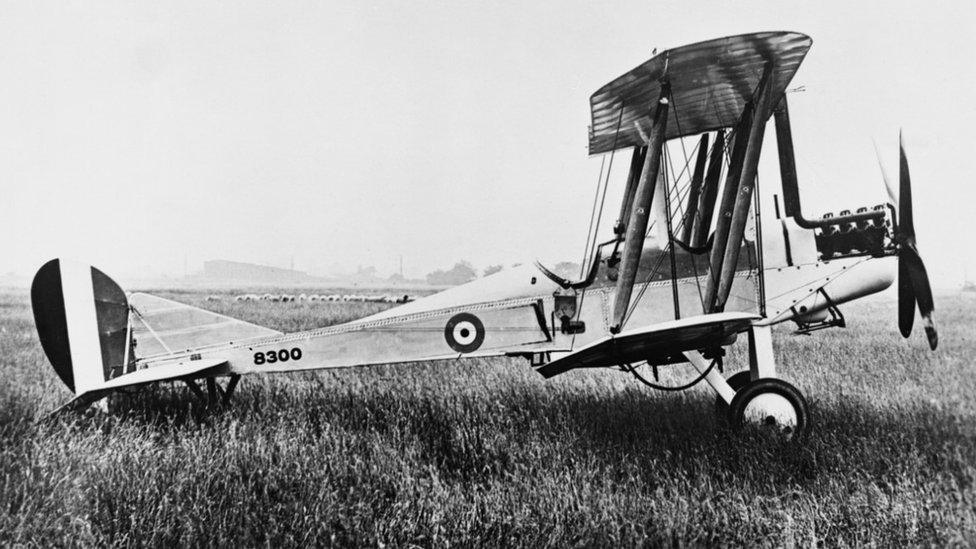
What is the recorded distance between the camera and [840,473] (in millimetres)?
3434

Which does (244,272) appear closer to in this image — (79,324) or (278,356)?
(79,324)

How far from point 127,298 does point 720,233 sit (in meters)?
5.36

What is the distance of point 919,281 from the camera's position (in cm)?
420

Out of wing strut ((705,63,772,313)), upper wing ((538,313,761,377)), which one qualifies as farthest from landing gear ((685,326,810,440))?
wing strut ((705,63,772,313))

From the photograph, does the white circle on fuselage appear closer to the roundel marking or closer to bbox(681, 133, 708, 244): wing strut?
the roundel marking

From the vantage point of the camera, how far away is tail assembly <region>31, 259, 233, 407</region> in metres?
4.73

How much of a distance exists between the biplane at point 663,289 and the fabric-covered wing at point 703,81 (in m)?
0.02

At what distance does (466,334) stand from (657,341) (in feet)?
5.13

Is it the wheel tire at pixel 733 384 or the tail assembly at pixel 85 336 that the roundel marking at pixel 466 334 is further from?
the wheel tire at pixel 733 384

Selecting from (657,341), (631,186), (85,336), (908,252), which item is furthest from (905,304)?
(85,336)

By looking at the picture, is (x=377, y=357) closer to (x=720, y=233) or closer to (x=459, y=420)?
(x=459, y=420)

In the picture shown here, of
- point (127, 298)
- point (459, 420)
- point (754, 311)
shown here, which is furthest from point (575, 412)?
point (127, 298)

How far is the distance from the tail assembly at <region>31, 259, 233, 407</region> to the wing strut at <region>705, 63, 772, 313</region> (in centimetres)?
410

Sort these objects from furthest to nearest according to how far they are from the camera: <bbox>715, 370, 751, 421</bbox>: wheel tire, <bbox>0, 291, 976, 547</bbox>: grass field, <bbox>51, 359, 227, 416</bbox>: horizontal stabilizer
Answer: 1. <bbox>715, 370, 751, 421</bbox>: wheel tire
2. <bbox>51, 359, 227, 416</bbox>: horizontal stabilizer
3. <bbox>0, 291, 976, 547</bbox>: grass field
